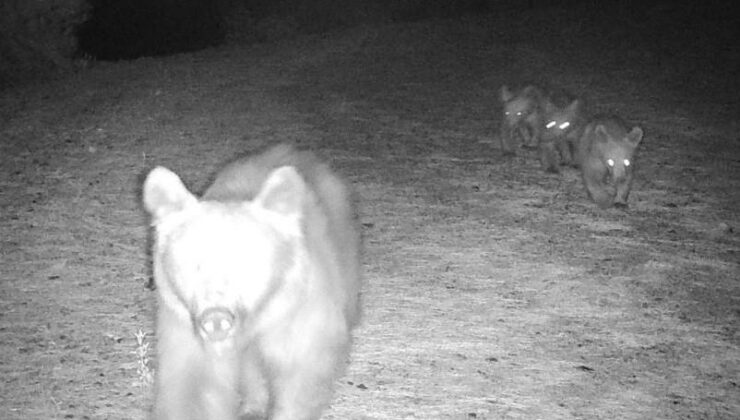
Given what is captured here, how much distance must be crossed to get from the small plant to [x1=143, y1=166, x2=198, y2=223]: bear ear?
4.36ft

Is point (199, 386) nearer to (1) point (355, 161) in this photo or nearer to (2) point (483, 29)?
(1) point (355, 161)

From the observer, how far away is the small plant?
422 cm

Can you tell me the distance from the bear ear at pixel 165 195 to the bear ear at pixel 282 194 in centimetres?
24

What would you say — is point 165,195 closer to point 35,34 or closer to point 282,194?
point 282,194

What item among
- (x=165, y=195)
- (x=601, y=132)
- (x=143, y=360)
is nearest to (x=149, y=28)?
(x=601, y=132)

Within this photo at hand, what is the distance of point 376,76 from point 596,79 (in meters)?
3.30

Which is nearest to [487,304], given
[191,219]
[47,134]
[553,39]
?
[191,219]

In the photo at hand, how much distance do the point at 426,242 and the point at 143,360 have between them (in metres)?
2.53

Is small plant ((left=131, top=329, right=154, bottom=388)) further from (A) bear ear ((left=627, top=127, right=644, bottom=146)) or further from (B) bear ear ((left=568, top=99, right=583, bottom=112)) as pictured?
(B) bear ear ((left=568, top=99, right=583, bottom=112))

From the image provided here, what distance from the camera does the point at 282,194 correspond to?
315 centimetres

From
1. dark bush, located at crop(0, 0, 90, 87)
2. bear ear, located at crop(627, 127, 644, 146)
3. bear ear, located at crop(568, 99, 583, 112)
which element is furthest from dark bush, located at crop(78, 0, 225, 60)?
bear ear, located at crop(627, 127, 644, 146)

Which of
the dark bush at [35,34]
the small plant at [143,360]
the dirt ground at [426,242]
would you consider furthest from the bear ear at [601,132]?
the dark bush at [35,34]

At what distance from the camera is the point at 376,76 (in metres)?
12.8

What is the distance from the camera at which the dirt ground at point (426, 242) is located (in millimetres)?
4355
